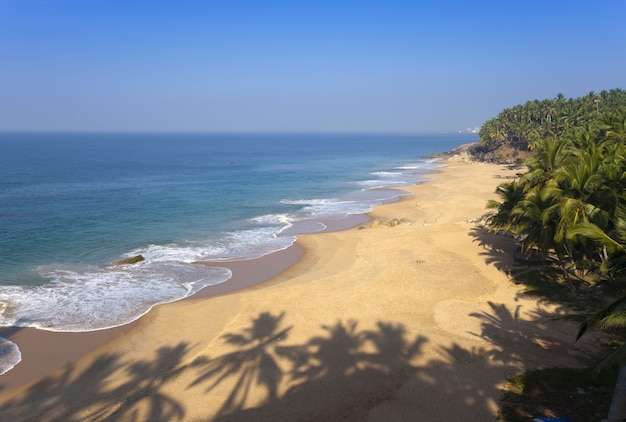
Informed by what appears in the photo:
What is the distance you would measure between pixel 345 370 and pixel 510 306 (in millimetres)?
9800

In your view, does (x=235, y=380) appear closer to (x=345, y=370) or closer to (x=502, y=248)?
(x=345, y=370)

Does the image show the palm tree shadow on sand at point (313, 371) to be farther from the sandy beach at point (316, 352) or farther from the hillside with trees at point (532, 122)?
the hillside with trees at point (532, 122)

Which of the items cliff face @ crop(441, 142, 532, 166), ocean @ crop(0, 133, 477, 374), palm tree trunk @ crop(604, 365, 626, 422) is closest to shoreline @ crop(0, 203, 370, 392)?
ocean @ crop(0, 133, 477, 374)

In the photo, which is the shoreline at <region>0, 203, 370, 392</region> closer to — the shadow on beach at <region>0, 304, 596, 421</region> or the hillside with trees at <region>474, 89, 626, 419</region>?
the shadow on beach at <region>0, 304, 596, 421</region>

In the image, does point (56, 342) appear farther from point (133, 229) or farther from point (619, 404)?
point (133, 229)

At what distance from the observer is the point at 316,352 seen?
693 inches

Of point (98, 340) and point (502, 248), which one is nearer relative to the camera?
point (98, 340)

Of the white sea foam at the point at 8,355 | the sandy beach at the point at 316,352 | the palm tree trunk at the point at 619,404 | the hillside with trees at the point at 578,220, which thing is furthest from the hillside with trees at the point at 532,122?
the white sea foam at the point at 8,355

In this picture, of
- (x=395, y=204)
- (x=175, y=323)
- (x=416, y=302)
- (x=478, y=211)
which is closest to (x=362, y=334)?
(x=416, y=302)

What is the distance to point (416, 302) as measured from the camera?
73.8ft

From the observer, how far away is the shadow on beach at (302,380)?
549 inches

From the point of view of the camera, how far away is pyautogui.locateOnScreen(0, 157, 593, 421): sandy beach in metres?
14.3

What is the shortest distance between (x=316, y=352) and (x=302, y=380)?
2.07 m

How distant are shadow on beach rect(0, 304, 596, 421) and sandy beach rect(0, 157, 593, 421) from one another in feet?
0.18
